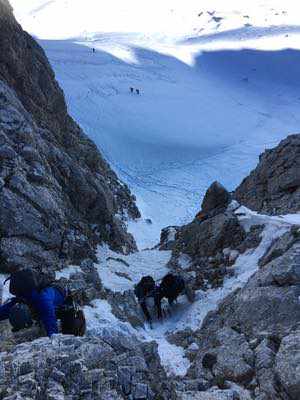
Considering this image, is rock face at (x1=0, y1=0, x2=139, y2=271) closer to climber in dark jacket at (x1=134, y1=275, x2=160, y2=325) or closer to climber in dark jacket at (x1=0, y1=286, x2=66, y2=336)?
climber in dark jacket at (x1=134, y1=275, x2=160, y2=325)

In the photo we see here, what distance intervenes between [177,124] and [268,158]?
94.6 feet

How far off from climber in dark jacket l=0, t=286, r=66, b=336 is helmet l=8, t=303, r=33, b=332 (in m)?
0.12

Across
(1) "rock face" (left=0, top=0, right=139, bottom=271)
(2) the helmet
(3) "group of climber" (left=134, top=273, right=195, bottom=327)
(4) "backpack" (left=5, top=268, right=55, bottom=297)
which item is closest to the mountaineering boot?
(3) "group of climber" (left=134, top=273, right=195, bottom=327)

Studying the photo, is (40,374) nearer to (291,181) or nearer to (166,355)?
(166,355)

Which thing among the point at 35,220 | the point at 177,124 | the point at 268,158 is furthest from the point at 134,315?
the point at 177,124

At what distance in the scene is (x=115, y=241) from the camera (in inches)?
685

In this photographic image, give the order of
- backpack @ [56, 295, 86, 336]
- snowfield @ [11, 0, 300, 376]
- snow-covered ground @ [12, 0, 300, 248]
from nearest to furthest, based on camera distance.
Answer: backpack @ [56, 295, 86, 336], snowfield @ [11, 0, 300, 376], snow-covered ground @ [12, 0, 300, 248]

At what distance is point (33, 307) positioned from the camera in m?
7.46

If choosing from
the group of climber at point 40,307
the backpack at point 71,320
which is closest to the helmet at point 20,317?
the group of climber at point 40,307

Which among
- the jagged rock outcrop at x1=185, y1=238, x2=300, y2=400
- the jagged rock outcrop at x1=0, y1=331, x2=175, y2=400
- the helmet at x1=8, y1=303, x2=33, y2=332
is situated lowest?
the jagged rock outcrop at x1=185, y1=238, x2=300, y2=400

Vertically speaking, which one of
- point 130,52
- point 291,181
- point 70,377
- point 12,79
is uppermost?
point 130,52

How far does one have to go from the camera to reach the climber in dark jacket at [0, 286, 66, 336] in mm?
7203

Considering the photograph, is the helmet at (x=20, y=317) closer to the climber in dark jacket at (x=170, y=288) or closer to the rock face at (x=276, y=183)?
the climber in dark jacket at (x=170, y=288)

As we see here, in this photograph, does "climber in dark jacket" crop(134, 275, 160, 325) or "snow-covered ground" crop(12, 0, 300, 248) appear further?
"snow-covered ground" crop(12, 0, 300, 248)
